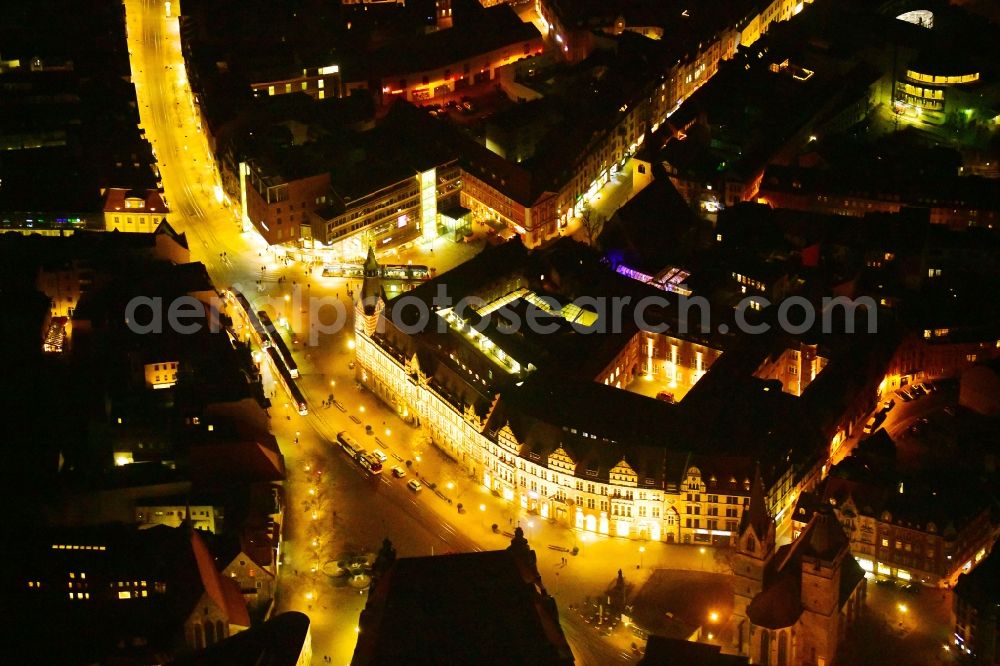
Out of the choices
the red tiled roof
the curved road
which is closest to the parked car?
the curved road

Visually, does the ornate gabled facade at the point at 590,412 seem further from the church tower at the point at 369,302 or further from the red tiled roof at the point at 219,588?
the red tiled roof at the point at 219,588

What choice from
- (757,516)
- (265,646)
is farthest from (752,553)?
(265,646)

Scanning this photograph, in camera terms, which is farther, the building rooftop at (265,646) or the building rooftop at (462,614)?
the building rooftop at (265,646)

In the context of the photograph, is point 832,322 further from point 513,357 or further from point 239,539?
point 239,539

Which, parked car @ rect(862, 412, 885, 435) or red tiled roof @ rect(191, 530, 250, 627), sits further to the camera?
parked car @ rect(862, 412, 885, 435)

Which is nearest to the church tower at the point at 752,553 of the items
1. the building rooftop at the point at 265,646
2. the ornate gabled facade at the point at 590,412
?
the ornate gabled facade at the point at 590,412

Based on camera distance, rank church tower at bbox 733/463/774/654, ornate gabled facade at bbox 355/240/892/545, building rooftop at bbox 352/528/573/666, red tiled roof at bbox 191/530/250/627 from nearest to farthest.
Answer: building rooftop at bbox 352/528/573/666
church tower at bbox 733/463/774/654
red tiled roof at bbox 191/530/250/627
ornate gabled facade at bbox 355/240/892/545

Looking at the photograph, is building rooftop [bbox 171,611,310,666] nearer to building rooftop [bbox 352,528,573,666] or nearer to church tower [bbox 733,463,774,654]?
building rooftop [bbox 352,528,573,666]

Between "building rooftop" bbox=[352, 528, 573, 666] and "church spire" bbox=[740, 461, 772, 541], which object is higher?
"church spire" bbox=[740, 461, 772, 541]

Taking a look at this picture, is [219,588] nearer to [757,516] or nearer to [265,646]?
[265,646]
